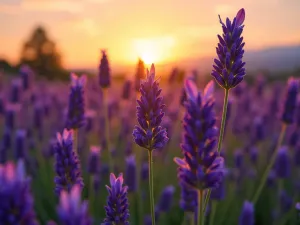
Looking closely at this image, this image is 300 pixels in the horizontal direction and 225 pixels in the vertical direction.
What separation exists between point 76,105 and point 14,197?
2198mm

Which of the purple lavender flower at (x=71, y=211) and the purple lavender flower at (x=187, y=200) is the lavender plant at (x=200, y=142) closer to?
→ the purple lavender flower at (x=71, y=211)

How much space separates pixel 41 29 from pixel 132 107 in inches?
1670

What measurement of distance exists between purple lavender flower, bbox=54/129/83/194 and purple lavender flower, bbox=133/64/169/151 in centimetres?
34

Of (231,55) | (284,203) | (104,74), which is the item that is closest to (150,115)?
(231,55)

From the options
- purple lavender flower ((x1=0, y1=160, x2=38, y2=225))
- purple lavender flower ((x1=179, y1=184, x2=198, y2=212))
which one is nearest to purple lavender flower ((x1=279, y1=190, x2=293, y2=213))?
purple lavender flower ((x1=179, y1=184, x2=198, y2=212))

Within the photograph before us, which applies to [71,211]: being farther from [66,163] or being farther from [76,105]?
[76,105]

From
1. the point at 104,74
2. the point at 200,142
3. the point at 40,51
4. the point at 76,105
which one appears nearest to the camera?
the point at 200,142

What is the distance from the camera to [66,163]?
88.0 inches

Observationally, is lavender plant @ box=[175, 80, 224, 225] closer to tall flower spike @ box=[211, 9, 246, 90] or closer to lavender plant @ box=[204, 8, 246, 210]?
lavender plant @ box=[204, 8, 246, 210]

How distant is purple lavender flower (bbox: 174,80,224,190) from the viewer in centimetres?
165

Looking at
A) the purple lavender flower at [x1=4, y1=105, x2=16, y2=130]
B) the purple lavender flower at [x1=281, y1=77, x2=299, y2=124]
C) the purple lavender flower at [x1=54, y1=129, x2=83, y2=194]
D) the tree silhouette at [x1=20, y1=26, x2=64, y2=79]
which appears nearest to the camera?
the purple lavender flower at [x1=54, y1=129, x2=83, y2=194]

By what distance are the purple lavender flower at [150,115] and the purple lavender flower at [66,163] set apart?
0.34 metres

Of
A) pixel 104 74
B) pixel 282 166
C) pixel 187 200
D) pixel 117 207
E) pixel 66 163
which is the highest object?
pixel 104 74

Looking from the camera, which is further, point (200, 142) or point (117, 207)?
point (117, 207)
